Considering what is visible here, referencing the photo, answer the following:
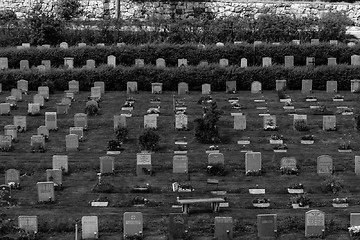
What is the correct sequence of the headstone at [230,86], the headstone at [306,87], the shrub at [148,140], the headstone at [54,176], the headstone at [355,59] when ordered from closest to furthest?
the headstone at [54,176] < the shrub at [148,140] < the headstone at [306,87] < the headstone at [230,86] < the headstone at [355,59]

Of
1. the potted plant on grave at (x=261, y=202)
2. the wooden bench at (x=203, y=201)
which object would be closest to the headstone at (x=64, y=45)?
the potted plant on grave at (x=261, y=202)

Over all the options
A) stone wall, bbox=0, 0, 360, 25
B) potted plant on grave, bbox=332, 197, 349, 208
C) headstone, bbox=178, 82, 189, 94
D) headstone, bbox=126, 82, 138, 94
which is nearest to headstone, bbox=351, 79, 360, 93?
headstone, bbox=178, 82, 189, 94

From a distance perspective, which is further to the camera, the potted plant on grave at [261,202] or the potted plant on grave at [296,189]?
the potted plant on grave at [296,189]

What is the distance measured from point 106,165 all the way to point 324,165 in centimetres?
687

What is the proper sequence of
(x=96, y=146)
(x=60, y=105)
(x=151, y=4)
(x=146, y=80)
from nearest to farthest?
(x=96, y=146) < (x=60, y=105) < (x=146, y=80) < (x=151, y=4)

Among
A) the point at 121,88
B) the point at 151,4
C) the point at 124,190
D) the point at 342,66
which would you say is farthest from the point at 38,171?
the point at 151,4

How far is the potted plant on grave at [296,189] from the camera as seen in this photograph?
138 ft

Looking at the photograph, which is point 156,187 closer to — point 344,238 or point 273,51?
point 344,238

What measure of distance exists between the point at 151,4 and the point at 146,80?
14250mm

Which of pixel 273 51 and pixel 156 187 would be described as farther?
pixel 273 51

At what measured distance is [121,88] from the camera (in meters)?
57.7

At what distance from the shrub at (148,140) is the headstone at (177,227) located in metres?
9.02

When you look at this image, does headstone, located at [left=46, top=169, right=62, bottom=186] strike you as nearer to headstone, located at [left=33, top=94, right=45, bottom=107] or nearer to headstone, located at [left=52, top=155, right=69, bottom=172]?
headstone, located at [left=52, top=155, right=69, bottom=172]

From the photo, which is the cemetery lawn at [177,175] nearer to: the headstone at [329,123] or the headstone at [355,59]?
the headstone at [329,123]
